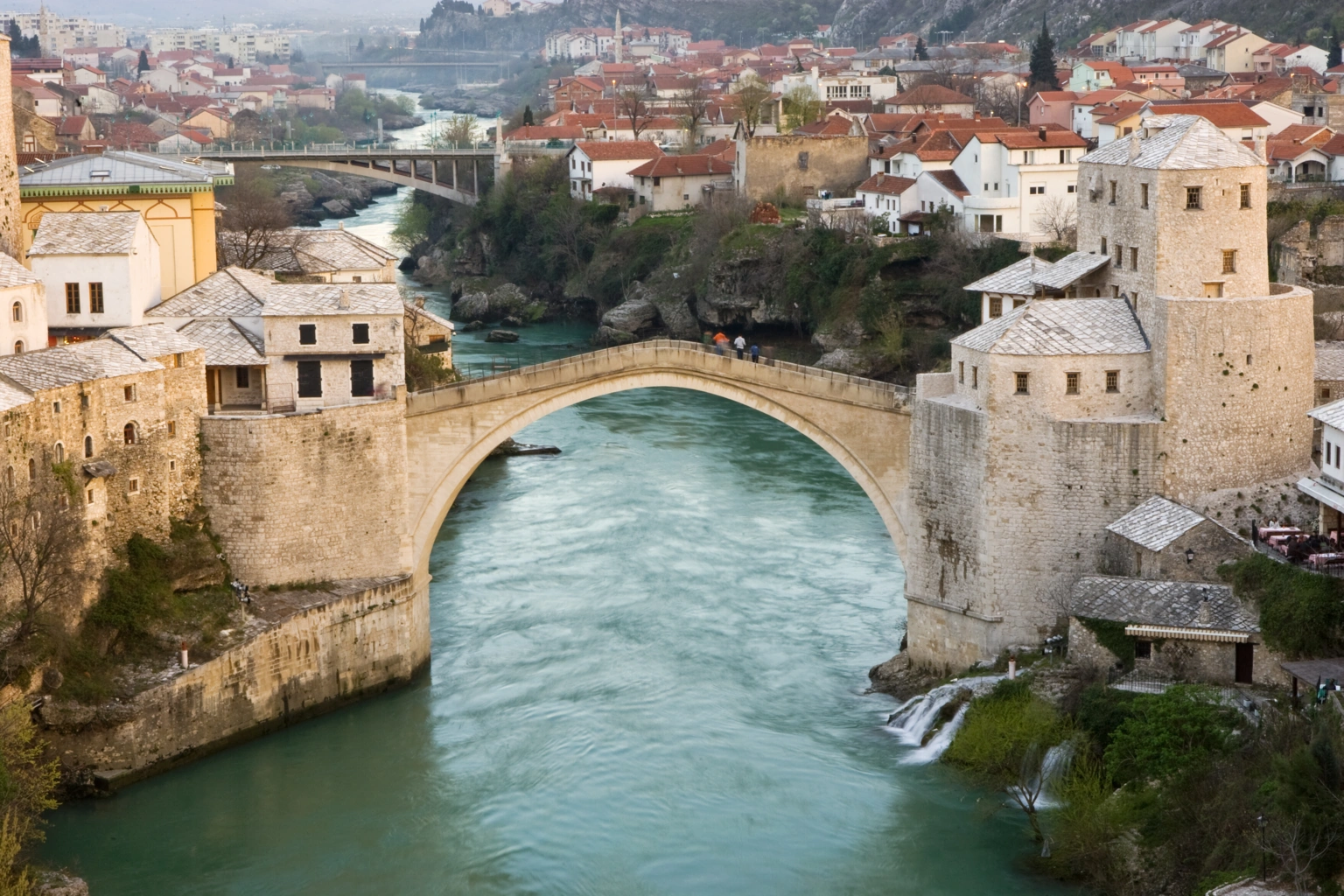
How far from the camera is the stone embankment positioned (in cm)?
2439

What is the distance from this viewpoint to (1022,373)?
25891mm

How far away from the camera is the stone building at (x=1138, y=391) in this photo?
25.8 meters

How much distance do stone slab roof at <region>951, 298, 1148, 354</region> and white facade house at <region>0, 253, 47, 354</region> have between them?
13.3 meters

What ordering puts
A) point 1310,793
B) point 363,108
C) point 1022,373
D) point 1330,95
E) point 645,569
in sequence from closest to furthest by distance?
point 1310,793
point 1022,373
point 645,569
point 1330,95
point 363,108

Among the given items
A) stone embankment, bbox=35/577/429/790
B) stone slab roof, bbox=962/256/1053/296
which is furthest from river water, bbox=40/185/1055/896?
stone slab roof, bbox=962/256/1053/296

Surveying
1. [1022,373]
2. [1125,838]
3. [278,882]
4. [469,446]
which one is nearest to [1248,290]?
[1022,373]

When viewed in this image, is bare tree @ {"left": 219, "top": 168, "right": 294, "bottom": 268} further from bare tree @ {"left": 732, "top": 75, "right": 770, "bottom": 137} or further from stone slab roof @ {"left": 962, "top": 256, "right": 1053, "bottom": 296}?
bare tree @ {"left": 732, "top": 75, "right": 770, "bottom": 137}

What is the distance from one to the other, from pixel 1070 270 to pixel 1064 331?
195 centimetres

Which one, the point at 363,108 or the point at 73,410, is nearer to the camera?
the point at 73,410

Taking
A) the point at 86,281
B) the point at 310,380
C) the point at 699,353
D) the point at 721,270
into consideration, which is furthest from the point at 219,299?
the point at 721,270

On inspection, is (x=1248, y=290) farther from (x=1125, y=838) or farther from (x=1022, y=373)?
(x=1125, y=838)

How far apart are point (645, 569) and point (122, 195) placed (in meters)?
11.2

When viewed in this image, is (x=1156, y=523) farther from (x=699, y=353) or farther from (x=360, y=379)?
(x=360, y=379)

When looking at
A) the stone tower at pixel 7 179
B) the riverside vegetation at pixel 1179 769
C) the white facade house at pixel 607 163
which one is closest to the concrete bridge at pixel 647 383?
the riverside vegetation at pixel 1179 769
